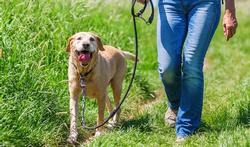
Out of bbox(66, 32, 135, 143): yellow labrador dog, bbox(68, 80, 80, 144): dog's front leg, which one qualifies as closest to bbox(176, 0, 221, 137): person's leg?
bbox(66, 32, 135, 143): yellow labrador dog

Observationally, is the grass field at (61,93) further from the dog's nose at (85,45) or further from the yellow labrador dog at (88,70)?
the dog's nose at (85,45)

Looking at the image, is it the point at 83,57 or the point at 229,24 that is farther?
the point at 83,57

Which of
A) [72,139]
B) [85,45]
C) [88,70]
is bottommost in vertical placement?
[72,139]

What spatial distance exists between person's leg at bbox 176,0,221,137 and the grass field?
0.17m

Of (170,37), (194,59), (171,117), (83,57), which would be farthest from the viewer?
(171,117)

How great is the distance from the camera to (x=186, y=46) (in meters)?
6.14

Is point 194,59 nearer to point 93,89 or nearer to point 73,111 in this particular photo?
point 93,89

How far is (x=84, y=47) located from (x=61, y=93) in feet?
2.74

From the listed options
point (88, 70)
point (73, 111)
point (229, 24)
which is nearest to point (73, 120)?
point (73, 111)

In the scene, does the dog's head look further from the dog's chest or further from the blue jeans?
the blue jeans

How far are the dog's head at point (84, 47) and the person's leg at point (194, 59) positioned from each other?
0.93 metres

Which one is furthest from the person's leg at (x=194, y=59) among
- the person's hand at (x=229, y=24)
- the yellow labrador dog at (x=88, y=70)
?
the yellow labrador dog at (x=88, y=70)

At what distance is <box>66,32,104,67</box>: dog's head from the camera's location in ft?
20.8

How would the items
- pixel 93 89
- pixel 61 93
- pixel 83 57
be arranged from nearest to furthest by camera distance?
pixel 83 57
pixel 93 89
pixel 61 93
